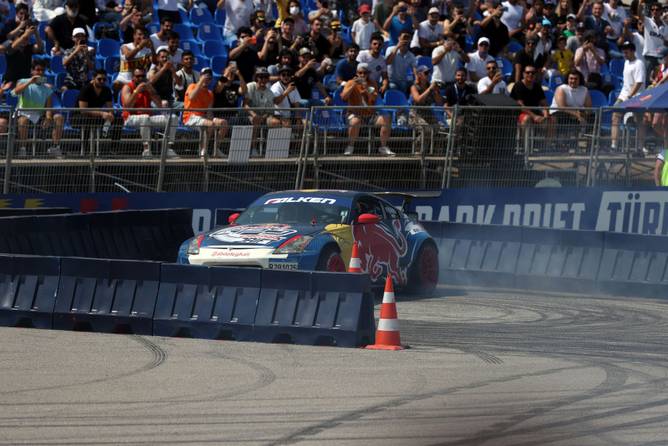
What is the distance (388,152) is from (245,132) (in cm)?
237

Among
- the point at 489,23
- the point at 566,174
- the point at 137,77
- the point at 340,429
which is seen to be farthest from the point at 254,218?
the point at 489,23

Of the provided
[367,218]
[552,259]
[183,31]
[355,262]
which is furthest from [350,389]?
[183,31]

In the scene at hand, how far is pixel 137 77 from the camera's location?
2098cm

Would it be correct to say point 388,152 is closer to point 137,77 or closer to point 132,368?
point 137,77

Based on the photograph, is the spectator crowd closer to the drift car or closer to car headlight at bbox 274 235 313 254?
the drift car

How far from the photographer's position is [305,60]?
23.2 metres

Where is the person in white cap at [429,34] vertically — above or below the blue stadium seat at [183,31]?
above

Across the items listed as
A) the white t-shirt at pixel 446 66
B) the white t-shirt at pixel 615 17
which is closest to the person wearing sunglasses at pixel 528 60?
the white t-shirt at pixel 446 66

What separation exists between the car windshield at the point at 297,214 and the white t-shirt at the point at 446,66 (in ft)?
26.4

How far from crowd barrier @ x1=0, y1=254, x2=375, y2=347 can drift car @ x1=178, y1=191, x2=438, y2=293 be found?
2.03 metres

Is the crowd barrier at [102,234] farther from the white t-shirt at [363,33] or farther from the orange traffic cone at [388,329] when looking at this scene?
the white t-shirt at [363,33]

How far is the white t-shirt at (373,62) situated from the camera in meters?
23.8

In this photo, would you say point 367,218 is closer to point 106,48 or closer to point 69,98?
point 69,98

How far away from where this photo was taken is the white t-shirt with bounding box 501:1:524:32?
27.9m
